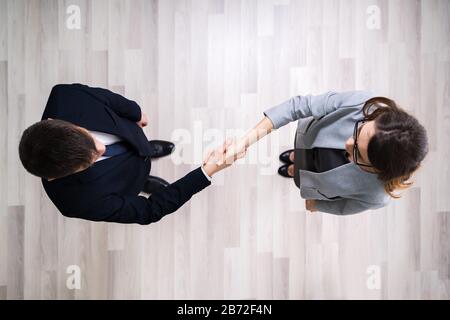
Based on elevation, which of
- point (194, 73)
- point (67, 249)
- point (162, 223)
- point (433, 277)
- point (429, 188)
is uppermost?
point (194, 73)

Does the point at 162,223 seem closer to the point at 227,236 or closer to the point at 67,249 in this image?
the point at 227,236

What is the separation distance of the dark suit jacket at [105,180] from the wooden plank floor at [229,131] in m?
0.61

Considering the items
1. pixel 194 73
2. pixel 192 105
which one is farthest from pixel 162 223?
pixel 194 73

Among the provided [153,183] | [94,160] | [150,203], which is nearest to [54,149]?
[94,160]

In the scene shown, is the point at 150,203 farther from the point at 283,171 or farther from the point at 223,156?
the point at 283,171

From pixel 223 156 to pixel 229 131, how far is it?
0.54m

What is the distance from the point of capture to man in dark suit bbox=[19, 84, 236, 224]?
1039 millimetres

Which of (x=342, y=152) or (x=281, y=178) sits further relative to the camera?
(x=281, y=178)

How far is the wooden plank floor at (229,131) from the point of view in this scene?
197 cm

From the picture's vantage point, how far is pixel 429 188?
6.53 feet

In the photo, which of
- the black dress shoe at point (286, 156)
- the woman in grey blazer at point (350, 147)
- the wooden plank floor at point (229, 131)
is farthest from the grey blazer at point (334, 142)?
the wooden plank floor at point (229, 131)

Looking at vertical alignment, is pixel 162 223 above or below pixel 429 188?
below

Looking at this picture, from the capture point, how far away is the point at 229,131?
6.48 feet

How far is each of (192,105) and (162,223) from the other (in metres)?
0.68
